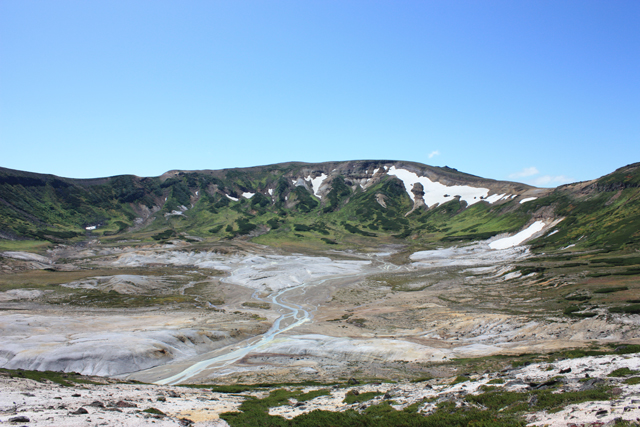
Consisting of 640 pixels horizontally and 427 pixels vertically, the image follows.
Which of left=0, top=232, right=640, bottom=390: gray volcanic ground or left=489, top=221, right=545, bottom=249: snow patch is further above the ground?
left=489, top=221, right=545, bottom=249: snow patch

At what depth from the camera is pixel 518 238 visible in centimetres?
15600

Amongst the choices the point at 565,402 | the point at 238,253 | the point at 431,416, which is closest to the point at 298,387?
the point at 431,416

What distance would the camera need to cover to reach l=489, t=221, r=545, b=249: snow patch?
153075 mm

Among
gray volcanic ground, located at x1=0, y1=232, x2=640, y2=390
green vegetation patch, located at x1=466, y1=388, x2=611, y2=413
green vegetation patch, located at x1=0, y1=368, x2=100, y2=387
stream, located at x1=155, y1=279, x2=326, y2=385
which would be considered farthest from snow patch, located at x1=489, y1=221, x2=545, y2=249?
green vegetation patch, located at x1=0, y1=368, x2=100, y2=387

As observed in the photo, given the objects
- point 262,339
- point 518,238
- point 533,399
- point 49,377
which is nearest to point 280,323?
point 262,339

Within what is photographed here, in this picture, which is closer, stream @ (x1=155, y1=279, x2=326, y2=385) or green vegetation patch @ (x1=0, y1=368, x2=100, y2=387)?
green vegetation patch @ (x1=0, y1=368, x2=100, y2=387)

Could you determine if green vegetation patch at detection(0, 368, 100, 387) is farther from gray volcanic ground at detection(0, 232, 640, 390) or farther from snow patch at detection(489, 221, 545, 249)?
snow patch at detection(489, 221, 545, 249)

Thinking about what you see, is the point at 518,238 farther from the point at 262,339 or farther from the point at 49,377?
the point at 49,377

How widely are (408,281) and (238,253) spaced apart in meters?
83.0

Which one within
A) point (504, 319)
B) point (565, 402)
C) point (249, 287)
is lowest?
point (249, 287)

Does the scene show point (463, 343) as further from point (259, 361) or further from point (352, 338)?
point (259, 361)

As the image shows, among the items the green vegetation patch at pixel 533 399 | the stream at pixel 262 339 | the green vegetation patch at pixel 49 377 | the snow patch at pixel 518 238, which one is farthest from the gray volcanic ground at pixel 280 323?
the snow patch at pixel 518 238

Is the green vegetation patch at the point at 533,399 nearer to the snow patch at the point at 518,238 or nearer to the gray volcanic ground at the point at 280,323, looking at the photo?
the gray volcanic ground at the point at 280,323

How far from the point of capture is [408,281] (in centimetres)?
10875
